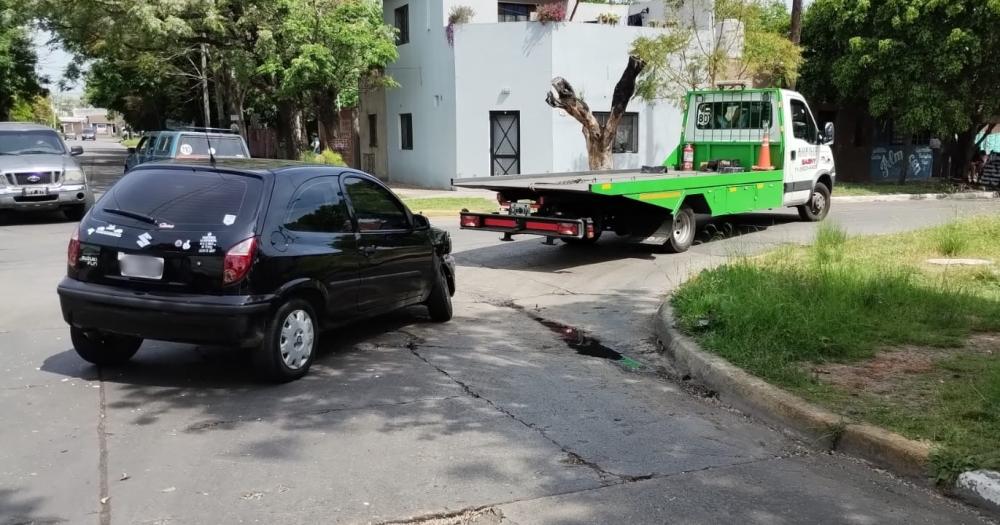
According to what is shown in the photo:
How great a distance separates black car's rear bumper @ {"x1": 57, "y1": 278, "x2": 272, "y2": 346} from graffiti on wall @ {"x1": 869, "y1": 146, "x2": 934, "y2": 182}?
29721 millimetres

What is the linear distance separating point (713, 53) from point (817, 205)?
22.7 feet

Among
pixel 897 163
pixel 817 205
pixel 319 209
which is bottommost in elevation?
pixel 817 205

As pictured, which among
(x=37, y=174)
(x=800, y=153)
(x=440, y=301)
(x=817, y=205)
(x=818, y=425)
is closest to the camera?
(x=818, y=425)

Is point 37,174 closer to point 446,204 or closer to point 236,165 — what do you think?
point 446,204

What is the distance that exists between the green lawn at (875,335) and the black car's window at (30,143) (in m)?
13.9

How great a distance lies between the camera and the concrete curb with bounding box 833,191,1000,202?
23.0 meters

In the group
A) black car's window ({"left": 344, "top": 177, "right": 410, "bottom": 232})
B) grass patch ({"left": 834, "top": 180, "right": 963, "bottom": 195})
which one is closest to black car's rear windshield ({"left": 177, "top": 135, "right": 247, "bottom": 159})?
black car's window ({"left": 344, "top": 177, "right": 410, "bottom": 232})

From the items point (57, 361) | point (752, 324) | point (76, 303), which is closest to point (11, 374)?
point (57, 361)

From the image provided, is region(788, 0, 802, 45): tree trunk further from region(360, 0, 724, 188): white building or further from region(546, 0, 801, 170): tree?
region(360, 0, 724, 188): white building

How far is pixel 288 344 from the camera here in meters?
5.97

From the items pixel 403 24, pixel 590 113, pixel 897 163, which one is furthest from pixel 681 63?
pixel 897 163

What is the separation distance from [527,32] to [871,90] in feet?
35.7

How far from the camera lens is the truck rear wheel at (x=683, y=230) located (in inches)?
503

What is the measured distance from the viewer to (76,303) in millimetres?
5797
